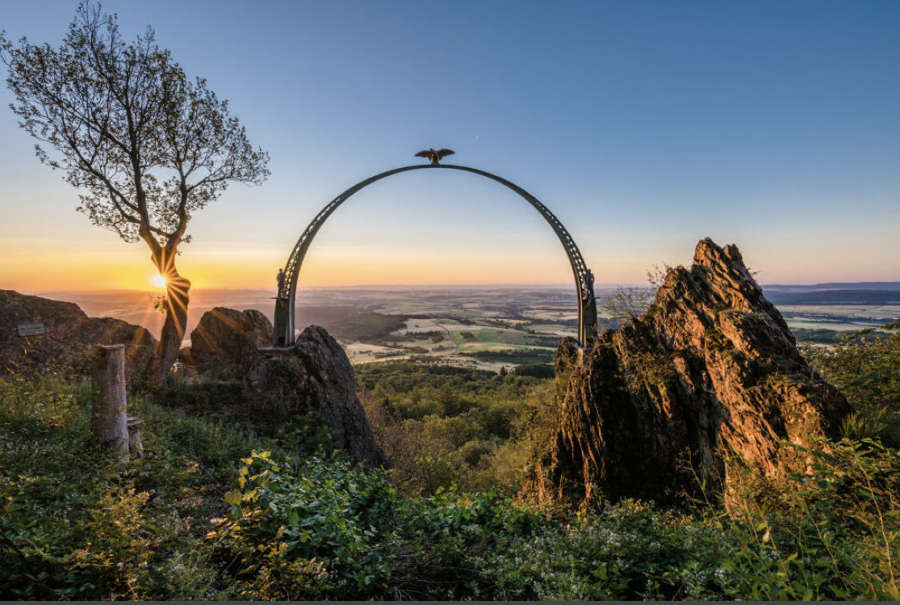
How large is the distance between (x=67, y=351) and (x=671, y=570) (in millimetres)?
14245

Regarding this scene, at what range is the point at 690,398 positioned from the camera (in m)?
5.09

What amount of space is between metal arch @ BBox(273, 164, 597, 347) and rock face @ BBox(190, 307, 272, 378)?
3.71 m

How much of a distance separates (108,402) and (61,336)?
782cm

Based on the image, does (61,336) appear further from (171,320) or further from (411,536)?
(411,536)

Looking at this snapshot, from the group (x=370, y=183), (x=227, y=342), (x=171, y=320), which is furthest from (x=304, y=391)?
(x=370, y=183)

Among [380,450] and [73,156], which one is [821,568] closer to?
[380,450]

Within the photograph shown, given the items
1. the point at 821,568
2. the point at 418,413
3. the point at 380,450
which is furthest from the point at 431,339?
the point at 821,568

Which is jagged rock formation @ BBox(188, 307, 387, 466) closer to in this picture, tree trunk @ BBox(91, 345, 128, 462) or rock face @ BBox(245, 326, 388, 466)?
rock face @ BBox(245, 326, 388, 466)

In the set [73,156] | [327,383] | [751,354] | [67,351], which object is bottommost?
[327,383]

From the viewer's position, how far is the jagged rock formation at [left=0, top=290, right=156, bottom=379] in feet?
29.7

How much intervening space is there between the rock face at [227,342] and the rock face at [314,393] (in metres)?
1.31

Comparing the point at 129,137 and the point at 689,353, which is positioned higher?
the point at 129,137

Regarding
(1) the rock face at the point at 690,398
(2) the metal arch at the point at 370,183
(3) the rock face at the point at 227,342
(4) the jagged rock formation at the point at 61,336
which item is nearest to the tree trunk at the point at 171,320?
(4) the jagged rock formation at the point at 61,336

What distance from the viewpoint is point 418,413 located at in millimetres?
24516
